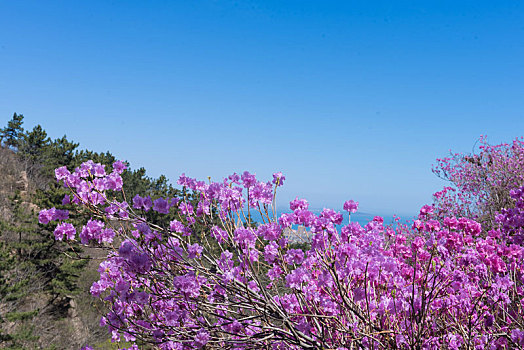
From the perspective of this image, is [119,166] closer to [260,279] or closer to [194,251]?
[194,251]

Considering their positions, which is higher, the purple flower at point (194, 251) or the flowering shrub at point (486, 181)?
the flowering shrub at point (486, 181)

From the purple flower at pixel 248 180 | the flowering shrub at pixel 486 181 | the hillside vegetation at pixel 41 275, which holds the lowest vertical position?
the hillside vegetation at pixel 41 275

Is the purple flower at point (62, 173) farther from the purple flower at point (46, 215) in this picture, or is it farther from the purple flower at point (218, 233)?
the purple flower at point (218, 233)

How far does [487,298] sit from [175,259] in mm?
3107

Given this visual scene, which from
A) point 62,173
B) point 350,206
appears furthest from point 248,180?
point 62,173

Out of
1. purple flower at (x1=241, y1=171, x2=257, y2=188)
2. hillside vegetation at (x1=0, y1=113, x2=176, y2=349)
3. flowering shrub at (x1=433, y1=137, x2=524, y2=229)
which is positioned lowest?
hillside vegetation at (x1=0, y1=113, x2=176, y2=349)

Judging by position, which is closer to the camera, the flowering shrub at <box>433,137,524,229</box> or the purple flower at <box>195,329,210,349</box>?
the purple flower at <box>195,329,210,349</box>

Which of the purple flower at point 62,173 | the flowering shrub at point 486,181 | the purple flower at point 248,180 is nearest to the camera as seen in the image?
the purple flower at point 62,173

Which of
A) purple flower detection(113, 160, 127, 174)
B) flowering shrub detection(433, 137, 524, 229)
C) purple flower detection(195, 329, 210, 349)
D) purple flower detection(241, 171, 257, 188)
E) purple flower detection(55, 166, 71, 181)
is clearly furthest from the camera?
flowering shrub detection(433, 137, 524, 229)

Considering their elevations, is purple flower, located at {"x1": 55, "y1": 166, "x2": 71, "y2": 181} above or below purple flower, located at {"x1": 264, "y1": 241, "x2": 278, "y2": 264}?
above

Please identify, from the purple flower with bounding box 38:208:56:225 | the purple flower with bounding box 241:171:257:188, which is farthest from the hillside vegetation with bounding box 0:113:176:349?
the purple flower with bounding box 241:171:257:188

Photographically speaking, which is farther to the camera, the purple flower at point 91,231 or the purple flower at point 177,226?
the purple flower at point 177,226

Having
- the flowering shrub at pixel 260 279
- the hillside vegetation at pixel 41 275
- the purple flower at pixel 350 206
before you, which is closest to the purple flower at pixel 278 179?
the flowering shrub at pixel 260 279

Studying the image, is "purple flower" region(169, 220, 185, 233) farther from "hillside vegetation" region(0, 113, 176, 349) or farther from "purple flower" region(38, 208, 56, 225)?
A: "hillside vegetation" region(0, 113, 176, 349)
